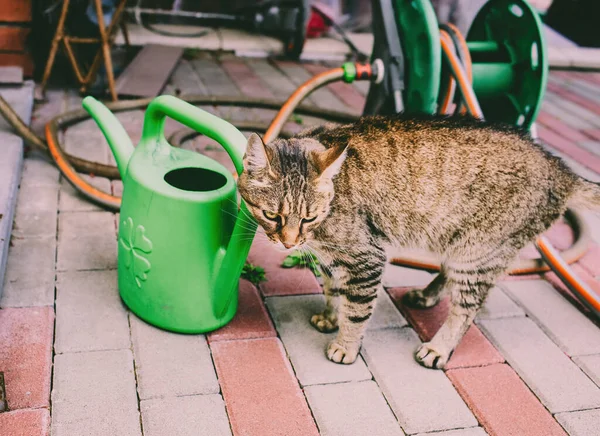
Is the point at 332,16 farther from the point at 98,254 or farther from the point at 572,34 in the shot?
the point at 98,254

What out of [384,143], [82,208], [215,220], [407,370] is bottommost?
[82,208]

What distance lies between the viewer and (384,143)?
214 centimetres

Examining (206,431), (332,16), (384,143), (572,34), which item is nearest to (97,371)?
(206,431)

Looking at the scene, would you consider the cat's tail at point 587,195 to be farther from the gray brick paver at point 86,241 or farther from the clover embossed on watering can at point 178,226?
the gray brick paver at point 86,241

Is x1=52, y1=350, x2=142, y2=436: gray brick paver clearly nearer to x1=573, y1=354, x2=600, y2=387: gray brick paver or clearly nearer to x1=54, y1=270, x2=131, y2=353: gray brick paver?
x1=54, y1=270, x2=131, y2=353: gray brick paver

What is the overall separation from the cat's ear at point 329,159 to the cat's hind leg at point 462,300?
0.66 meters

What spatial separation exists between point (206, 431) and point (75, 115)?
7.79 ft

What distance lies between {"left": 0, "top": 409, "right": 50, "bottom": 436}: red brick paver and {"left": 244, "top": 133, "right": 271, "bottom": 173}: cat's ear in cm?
100

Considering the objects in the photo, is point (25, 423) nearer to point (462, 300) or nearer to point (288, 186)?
point (288, 186)

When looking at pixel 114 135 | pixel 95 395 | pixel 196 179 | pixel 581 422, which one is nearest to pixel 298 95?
pixel 196 179

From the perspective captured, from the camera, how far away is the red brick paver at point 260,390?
1.89m

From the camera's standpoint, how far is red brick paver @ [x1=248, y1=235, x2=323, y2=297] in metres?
2.56

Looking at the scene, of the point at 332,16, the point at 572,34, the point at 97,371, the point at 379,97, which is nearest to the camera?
the point at 97,371

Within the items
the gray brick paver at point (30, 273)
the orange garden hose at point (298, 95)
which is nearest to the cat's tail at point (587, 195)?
the orange garden hose at point (298, 95)
